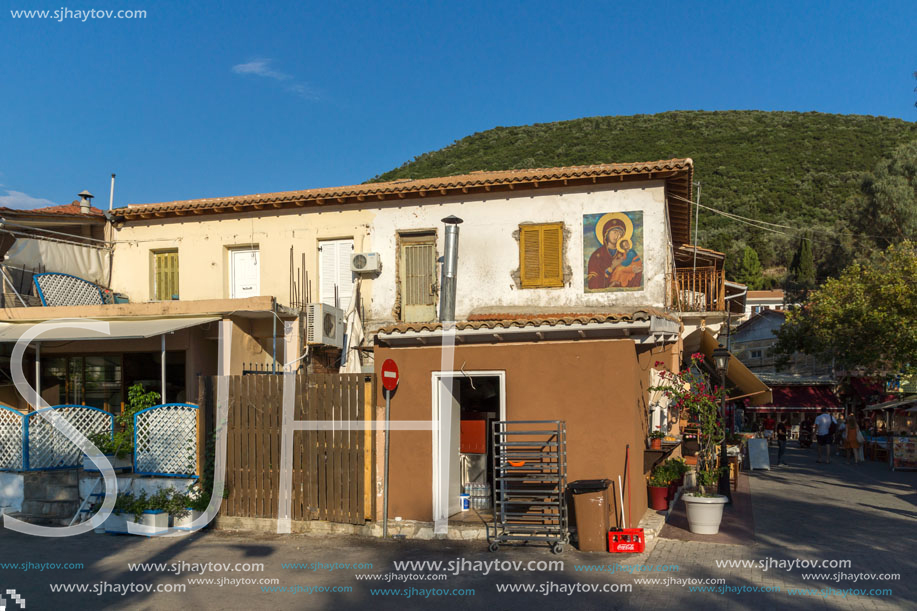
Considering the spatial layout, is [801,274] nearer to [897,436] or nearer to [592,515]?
[897,436]

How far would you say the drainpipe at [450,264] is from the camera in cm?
1410

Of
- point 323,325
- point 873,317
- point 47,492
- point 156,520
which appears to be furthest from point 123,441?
point 873,317

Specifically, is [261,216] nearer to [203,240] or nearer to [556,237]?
[203,240]

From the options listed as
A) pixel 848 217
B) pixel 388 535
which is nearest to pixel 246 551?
pixel 388 535

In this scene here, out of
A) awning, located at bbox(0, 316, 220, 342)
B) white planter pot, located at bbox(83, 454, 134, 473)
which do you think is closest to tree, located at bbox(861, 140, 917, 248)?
awning, located at bbox(0, 316, 220, 342)

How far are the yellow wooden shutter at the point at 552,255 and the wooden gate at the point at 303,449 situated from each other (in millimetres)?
5297

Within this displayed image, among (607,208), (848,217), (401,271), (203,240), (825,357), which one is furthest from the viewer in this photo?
(848,217)

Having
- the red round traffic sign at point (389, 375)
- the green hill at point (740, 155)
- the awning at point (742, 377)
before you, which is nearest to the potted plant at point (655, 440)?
the red round traffic sign at point (389, 375)

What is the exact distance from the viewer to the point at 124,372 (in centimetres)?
1566

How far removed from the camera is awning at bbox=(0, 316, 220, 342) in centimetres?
1233

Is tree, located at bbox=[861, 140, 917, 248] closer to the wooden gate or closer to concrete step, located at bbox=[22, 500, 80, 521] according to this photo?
the wooden gate

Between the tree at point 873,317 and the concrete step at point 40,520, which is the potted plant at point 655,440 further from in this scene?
the tree at point 873,317

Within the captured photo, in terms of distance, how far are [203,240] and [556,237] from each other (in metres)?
8.15

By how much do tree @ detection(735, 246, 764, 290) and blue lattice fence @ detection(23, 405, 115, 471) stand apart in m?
58.7
